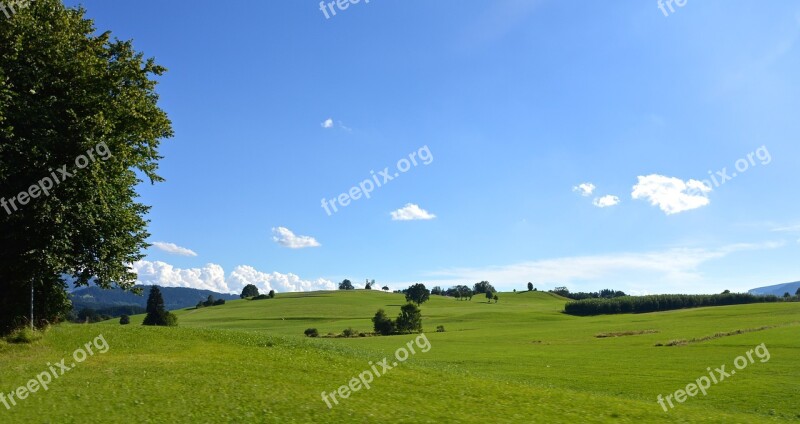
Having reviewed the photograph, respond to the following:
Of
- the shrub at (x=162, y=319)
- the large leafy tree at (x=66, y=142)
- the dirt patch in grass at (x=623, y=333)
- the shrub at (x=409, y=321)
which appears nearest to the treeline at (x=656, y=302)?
the shrub at (x=409, y=321)

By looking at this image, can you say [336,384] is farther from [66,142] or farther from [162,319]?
[162,319]

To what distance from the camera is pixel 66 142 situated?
30.5 meters

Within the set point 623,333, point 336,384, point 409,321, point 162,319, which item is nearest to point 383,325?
point 409,321

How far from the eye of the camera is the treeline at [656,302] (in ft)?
614

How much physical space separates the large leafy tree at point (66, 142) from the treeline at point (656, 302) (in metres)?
173

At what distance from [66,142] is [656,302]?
194773 millimetres

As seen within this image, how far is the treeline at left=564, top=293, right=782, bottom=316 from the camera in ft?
614

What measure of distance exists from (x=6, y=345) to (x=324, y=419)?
24.8 m

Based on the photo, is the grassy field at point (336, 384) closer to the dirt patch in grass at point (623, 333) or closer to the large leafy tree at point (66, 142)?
the large leafy tree at point (66, 142)

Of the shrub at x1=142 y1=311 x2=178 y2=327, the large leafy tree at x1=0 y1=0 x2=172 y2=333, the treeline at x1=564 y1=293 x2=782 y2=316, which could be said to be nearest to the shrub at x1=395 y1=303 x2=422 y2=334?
the shrub at x1=142 y1=311 x2=178 y2=327

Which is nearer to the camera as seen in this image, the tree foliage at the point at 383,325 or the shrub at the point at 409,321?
the tree foliage at the point at 383,325

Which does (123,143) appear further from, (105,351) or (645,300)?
(645,300)

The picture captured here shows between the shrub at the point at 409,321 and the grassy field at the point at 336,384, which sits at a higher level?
the shrub at the point at 409,321

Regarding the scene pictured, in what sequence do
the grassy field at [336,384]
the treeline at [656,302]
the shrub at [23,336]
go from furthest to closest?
1. the treeline at [656,302]
2. the shrub at [23,336]
3. the grassy field at [336,384]
